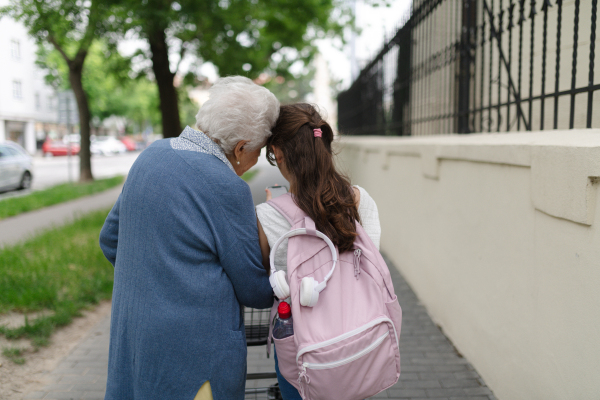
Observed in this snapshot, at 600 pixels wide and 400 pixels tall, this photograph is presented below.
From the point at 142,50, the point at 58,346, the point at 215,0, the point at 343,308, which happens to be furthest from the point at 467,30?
the point at 142,50

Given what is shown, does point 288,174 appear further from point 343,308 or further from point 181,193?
point 343,308

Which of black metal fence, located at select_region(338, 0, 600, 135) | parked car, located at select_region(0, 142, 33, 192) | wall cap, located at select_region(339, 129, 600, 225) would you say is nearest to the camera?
wall cap, located at select_region(339, 129, 600, 225)

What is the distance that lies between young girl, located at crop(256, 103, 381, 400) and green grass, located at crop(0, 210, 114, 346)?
3050 mm

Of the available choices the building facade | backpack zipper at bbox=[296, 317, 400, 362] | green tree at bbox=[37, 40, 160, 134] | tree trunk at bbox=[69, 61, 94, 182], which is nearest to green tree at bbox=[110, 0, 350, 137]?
green tree at bbox=[37, 40, 160, 134]

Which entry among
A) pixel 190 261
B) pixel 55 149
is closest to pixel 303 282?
pixel 190 261

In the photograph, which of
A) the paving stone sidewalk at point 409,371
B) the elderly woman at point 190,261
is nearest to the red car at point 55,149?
the paving stone sidewalk at point 409,371

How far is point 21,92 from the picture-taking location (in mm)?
42812

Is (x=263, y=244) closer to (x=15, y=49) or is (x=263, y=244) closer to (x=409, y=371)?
(x=409, y=371)

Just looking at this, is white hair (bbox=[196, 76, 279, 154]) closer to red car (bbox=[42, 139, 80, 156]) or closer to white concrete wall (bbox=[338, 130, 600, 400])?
white concrete wall (bbox=[338, 130, 600, 400])

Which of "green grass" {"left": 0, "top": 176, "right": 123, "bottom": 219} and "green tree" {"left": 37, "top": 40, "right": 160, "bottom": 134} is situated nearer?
"green grass" {"left": 0, "top": 176, "right": 123, "bottom": 219}

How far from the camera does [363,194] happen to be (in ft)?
6.68

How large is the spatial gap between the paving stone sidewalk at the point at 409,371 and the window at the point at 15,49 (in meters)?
43.4

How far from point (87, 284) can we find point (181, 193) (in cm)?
417

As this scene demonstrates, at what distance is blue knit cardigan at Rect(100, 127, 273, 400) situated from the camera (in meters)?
1.72
